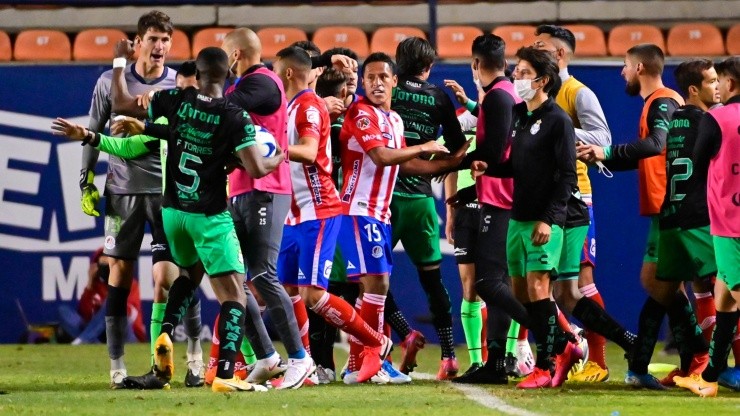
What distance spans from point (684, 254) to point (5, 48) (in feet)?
27.8

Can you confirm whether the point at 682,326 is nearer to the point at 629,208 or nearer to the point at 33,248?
the point at 629,208

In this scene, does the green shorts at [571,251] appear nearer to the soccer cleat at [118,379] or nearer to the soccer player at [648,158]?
the soccer player at [648,158]

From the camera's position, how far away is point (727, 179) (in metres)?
7.29

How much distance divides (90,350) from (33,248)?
1.25m

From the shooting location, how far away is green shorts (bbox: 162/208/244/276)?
7172 millimetres

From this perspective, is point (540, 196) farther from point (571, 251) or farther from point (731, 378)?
point (731, 378)

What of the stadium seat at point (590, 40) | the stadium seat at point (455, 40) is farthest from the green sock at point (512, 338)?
the stadium seat at point (590, 40)

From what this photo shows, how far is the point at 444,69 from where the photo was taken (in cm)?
1182

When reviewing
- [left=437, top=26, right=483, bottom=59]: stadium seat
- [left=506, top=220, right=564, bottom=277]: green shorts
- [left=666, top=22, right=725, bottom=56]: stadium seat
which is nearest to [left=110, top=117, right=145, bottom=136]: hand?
[left=506, top=220, right=564, bottom=277]: green shorts

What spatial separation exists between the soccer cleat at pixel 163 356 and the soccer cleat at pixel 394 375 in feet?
5.06

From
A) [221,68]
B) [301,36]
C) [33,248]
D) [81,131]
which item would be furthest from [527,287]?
[301,36]

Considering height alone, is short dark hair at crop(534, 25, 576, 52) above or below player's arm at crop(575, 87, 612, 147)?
above

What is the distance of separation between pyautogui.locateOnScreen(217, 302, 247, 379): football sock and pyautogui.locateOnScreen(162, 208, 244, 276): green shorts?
0.21 m

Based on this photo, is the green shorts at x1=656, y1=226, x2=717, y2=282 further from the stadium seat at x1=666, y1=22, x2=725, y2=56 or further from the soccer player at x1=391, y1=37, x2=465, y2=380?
the stadium seat at x1=666, y1=22, x2=725, y2=56
